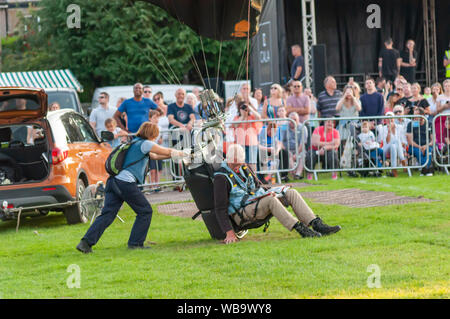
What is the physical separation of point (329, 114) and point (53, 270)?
33.0 ft

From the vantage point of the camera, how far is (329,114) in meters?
17.5

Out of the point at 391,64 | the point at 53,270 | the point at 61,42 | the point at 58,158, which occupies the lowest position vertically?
the point at 53,270

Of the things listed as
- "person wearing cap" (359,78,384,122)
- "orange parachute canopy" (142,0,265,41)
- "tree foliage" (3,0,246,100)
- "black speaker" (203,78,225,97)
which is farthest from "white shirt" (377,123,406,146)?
"tree foliage" (3,0,246,100)

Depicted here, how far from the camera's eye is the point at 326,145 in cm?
1666

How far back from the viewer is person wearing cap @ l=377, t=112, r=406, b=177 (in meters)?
16.7

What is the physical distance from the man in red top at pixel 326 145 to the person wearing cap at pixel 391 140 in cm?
93

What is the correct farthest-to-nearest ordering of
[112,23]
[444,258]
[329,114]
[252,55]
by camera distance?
[112,23], [252,55], [329,114], [444,258]

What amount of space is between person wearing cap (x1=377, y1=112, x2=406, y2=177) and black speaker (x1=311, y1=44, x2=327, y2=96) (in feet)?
12.7

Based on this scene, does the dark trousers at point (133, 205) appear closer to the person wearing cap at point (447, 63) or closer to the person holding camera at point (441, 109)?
the person holding camera at point (441, 109)
